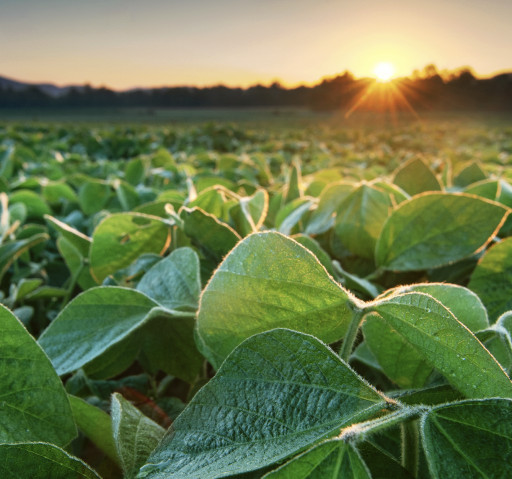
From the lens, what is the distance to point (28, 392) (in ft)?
1.26

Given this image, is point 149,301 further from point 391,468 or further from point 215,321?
point 391,468

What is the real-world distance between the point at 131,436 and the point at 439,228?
1.34 ft

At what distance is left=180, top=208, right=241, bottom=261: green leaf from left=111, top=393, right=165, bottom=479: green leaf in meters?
0.22

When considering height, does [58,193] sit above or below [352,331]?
below

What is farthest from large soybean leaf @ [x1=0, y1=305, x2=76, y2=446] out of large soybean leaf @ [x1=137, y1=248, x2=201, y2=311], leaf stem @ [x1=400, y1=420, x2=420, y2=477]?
leaf stem @ [x1=400, y1=420, x2=420, y2=477]

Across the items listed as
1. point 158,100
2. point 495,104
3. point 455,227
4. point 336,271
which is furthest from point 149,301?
point 158,100

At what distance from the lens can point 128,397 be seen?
1.90 feet

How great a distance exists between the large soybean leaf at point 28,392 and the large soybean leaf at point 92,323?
74 mm

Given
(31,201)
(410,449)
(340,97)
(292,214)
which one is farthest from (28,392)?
(340,97)

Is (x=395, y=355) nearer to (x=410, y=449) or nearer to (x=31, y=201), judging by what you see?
(x=410, y=449)

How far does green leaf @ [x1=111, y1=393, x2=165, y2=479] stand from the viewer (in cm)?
35

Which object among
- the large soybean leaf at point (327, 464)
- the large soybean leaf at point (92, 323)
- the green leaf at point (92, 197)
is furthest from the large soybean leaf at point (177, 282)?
the green leaf at point (92, 197)

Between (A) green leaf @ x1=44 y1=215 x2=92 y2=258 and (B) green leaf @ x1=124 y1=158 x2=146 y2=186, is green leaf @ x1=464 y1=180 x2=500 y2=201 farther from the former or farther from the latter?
(B) green leaf @ x1=124 y1=158 x2=146 y2=186

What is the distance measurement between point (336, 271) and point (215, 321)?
25 cm
